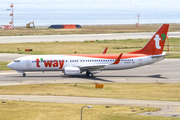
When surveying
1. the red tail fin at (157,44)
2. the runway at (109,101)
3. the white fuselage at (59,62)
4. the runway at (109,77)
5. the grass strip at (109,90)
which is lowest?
the runway at (109,101)

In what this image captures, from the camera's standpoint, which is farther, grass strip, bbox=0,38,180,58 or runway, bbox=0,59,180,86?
grass strip, bbox=0,38,180,58

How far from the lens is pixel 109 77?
2518 inches

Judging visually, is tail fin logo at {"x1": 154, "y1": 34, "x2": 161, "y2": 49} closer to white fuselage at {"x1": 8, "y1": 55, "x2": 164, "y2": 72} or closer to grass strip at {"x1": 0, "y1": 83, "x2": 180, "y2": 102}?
white fuselage at {"x1": 8, "y1": 55, "x2": 164, "y2": 72}

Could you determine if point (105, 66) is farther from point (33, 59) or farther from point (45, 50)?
point (45, 50)

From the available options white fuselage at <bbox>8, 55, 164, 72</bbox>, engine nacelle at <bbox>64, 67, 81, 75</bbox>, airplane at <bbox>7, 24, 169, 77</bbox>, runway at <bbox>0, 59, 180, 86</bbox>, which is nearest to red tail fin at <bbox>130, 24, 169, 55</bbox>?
airplane at <bbox>7, 24, 169, 77</bbox>

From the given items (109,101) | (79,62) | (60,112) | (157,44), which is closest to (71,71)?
(79,62)

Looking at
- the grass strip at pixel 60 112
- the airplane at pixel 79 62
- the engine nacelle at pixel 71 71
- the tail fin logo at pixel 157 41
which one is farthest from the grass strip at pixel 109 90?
the tail fin logo at pixel 157 41

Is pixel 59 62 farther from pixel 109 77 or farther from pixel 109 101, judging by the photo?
pixel 109 101

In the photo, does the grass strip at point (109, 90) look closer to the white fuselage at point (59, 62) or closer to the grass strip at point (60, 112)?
the grass strip at point (60, 112)

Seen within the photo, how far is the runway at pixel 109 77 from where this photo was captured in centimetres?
5931

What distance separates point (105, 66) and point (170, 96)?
19.3 metres

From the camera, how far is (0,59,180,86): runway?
5931 cm

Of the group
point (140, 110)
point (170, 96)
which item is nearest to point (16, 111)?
point (140, 110)

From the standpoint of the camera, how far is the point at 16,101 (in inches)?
1676
